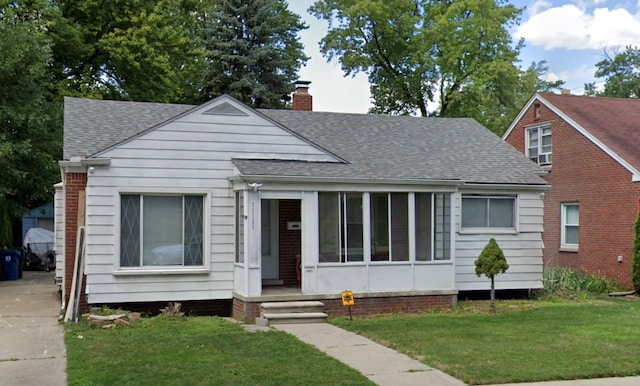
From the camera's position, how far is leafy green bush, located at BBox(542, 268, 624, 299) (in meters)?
16.6

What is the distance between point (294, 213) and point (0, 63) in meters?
10.4

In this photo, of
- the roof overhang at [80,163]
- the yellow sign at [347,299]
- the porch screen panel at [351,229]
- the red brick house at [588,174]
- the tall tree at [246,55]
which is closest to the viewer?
the roof overhang at [80,163]

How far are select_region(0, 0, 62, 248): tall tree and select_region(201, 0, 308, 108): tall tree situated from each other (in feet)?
32.1

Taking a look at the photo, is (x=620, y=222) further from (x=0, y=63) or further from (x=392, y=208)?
(x=0, y=63)

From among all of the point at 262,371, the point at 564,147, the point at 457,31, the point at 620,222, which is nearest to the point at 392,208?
the point at 262,371

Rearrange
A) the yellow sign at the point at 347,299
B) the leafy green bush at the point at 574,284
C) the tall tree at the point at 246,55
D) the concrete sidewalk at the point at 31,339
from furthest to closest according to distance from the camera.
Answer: the tall tree at the point at 246,55
the leafy green bush at the point at 574,284
the yellow sign at the point at 347,299
the concrete sidewalk at the point at 31,339

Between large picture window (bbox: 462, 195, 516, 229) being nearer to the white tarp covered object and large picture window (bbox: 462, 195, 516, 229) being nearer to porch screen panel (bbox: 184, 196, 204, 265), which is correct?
porch screen panel (bbox: 184, 196, 204, 265)

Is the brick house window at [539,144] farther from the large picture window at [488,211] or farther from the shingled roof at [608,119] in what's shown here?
the large picture window at [488,211]

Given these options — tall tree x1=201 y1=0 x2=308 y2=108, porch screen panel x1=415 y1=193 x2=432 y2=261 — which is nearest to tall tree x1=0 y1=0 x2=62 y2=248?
tall tree x1=201 y1=0 x2=308 y2=108

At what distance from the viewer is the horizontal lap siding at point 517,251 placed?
15305 mm

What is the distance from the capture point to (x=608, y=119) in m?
21.9

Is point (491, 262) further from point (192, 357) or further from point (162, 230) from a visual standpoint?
point (192, 357)

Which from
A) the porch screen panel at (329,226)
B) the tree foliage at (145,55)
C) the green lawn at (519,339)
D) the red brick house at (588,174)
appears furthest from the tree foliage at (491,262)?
the tree foliage at (145,55)

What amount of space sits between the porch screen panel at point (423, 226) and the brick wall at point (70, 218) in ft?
21.8
